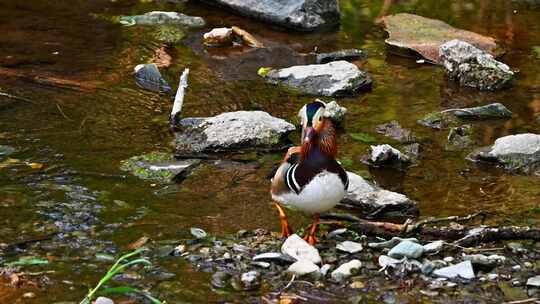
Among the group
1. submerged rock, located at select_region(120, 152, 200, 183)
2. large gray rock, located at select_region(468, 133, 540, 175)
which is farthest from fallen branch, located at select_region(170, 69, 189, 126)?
large gray rock, located at select_region(468, 133, 540, 175)

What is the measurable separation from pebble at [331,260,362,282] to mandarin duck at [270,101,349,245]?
1.26ft

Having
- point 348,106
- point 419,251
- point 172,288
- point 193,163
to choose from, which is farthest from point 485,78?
point 172,288

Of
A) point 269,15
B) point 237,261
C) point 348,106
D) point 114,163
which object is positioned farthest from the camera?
point 269,15

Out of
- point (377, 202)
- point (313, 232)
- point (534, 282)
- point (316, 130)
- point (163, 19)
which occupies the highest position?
point (316, 130)

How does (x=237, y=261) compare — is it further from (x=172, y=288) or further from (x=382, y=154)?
(x=382, y=154)

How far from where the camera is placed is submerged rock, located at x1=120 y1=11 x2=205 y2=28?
11.5 meters

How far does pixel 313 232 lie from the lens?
5875mm

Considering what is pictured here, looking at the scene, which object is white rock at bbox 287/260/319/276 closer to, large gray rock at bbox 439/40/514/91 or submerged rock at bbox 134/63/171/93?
submerged rock at bbox 134/63/171/93

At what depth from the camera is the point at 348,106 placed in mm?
8992

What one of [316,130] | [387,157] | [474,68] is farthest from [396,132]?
[316,130]

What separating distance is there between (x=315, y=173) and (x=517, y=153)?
8.22 ft

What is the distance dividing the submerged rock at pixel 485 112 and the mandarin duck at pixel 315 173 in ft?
10.4

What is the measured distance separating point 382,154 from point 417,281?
232 centimetres

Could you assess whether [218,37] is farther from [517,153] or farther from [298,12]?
[517,153]
